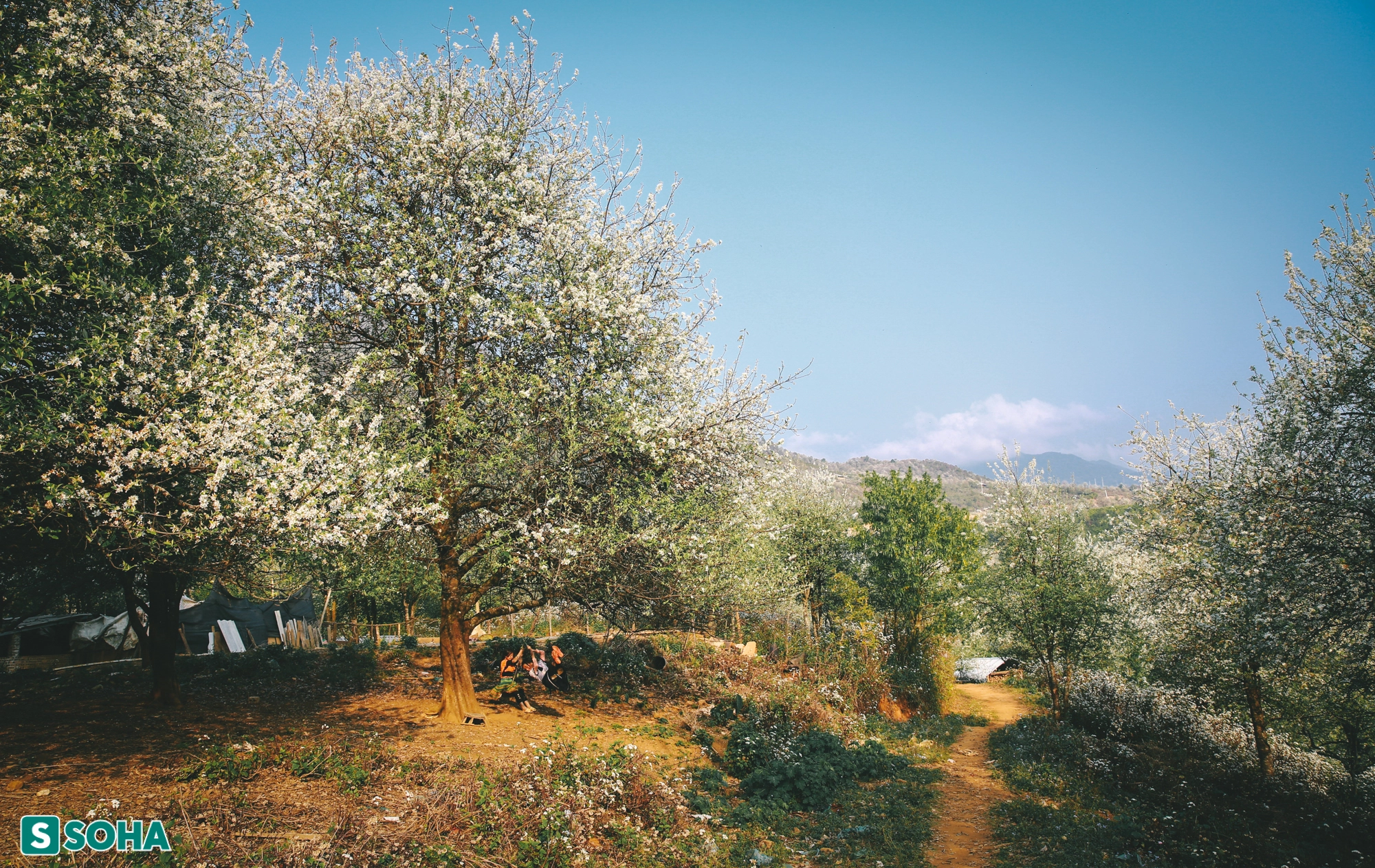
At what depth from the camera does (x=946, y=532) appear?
35.9m

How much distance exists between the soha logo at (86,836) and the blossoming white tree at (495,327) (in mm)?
Result: 4317

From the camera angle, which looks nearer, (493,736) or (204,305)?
(204,305)

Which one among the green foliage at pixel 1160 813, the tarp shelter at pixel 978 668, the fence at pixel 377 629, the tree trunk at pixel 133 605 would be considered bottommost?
the tarp shelter at pixel 978 668

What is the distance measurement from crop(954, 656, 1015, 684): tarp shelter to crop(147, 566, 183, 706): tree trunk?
4619cm

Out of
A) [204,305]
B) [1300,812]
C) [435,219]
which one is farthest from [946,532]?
[204,305]

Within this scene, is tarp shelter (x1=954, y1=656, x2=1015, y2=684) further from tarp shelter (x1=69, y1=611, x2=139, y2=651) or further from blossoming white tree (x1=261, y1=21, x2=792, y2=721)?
tarp shelter (x1=69, y1=611, x2=139, y2=651)

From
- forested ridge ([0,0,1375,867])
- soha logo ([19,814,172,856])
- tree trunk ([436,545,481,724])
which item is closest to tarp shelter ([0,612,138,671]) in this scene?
forested ridge ([0,0,1375,867])

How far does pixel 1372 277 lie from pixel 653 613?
13002mm

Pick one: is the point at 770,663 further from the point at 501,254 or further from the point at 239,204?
the point at 239,204

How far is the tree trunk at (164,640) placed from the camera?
11664mm

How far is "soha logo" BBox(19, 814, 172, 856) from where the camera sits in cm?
563

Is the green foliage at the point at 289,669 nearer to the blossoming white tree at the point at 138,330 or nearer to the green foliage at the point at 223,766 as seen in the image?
the green foliage at the point at 223,766

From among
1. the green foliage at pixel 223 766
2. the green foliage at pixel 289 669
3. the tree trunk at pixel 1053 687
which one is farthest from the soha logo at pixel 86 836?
the tree trunk at pixel 1053 687

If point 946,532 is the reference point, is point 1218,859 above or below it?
below
